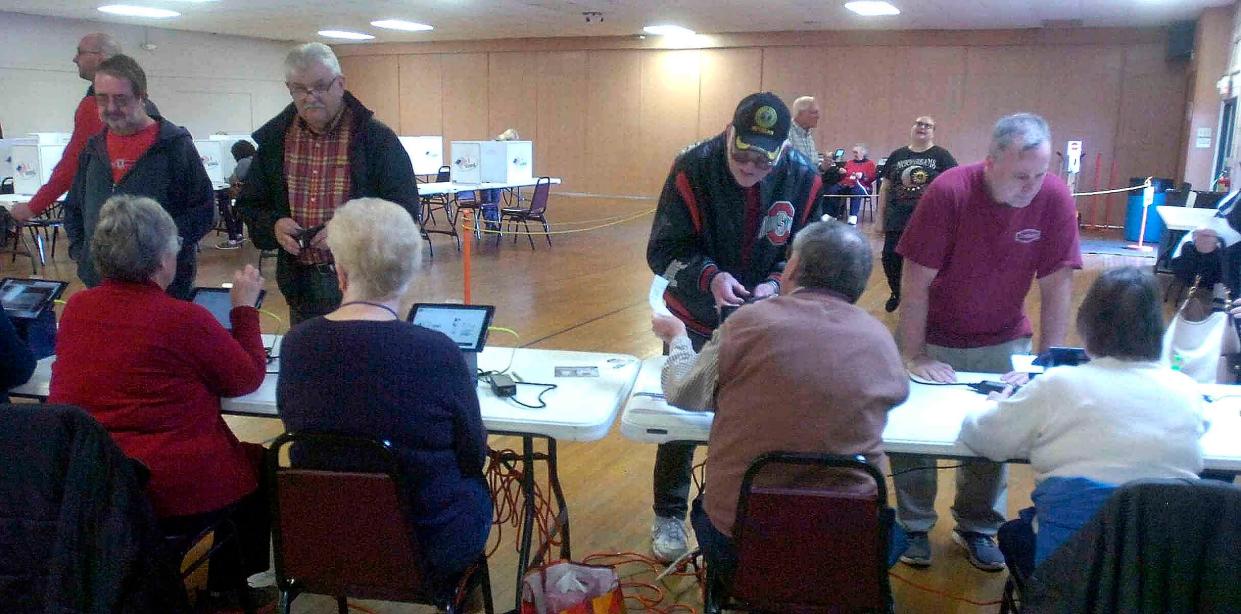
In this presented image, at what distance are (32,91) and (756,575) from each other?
49.3 feet

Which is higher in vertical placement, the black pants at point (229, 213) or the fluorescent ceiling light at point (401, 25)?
the fluorescent ceiling light at point (401, 25)

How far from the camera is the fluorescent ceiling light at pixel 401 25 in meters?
13.7

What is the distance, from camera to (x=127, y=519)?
1.73 meters

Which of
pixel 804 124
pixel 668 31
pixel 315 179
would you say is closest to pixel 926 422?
pixel 315 179

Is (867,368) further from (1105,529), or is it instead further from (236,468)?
(236,468)

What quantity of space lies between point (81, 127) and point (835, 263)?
3.07 m

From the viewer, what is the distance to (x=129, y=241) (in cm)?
193

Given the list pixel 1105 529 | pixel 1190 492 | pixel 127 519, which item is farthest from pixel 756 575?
pixel 127 519

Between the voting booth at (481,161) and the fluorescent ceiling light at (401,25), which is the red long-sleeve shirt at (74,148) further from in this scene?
the fluorescent ceiling light at (401,25)

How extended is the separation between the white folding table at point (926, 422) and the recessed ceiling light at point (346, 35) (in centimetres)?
1489

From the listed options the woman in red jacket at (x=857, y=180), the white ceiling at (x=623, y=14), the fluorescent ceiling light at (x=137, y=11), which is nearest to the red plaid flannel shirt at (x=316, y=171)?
the woman in red jacket at (x=857, y=180)

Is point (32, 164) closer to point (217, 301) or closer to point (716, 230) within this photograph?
point (217, 301)

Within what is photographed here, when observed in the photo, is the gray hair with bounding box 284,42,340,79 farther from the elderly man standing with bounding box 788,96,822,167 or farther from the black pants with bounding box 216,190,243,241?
the black pants with bounding box 216,190,243,241

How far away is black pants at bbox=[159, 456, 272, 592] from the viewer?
7.21 ft
